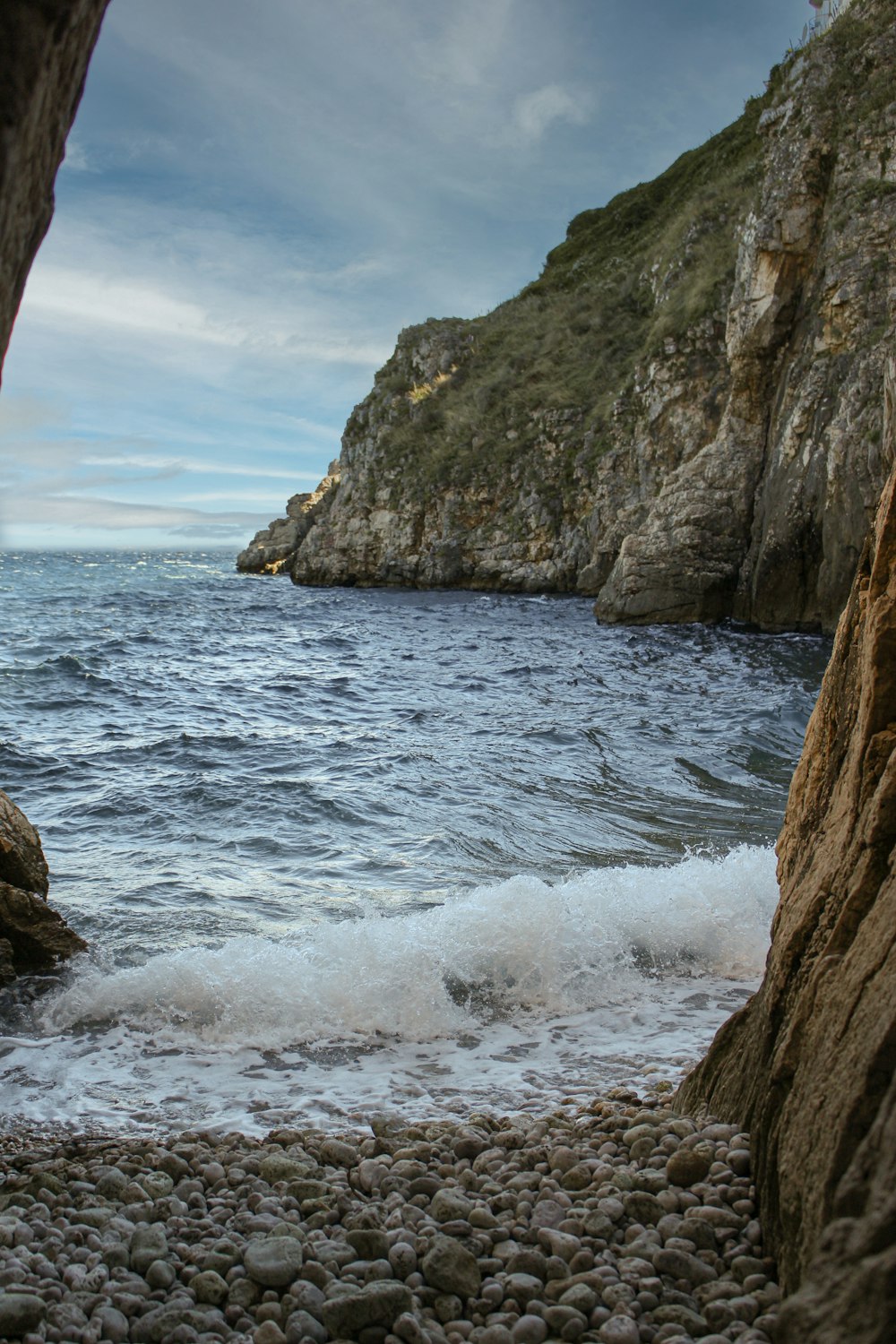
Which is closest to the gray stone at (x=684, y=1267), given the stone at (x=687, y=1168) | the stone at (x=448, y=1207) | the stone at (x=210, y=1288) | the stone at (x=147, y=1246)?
the stone at (x=687, y=1168)

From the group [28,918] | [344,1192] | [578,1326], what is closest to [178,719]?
[28,918]

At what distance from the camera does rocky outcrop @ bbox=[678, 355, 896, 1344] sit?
1.74m

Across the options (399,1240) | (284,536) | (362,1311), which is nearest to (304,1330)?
(362,1311)

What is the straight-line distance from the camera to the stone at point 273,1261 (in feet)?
8.48

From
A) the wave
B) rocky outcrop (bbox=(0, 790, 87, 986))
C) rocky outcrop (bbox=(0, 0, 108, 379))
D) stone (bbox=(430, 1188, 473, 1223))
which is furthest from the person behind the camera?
rocky outcrop (bbox=(0, 790, 87, 986))

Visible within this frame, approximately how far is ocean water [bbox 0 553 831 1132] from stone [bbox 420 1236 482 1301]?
4.85ft

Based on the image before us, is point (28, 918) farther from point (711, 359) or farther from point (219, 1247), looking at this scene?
point (711, 359)

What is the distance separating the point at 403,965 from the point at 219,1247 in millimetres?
2925

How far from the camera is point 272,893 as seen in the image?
7500 mm

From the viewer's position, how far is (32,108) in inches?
78.5

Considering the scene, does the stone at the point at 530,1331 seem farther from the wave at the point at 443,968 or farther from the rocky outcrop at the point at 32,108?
the rocky outcrop at the point at 32,108

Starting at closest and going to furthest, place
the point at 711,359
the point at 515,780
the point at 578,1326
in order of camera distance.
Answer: the point at 578,1326
the point at 515,780
the point at 711,359

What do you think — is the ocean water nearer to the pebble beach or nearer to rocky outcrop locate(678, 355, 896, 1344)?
the pebble beach

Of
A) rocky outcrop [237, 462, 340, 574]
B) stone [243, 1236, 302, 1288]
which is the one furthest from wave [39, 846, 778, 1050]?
rocky outcrop [237, 462, 340, 574]
